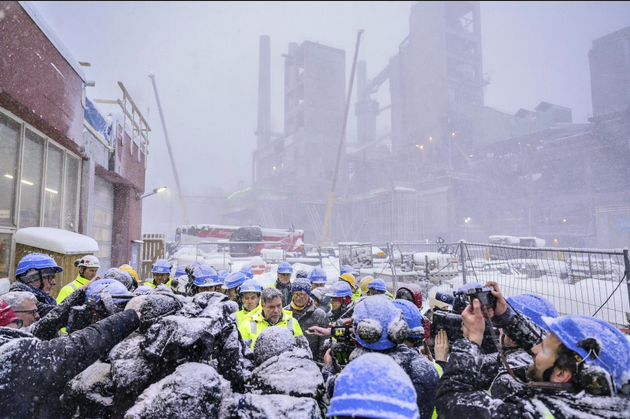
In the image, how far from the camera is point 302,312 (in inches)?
Answer: 163

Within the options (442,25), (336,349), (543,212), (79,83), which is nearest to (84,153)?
(79,83)

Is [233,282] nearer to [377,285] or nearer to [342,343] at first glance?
[377,285]

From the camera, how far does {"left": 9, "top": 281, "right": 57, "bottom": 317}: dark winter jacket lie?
10.2ft

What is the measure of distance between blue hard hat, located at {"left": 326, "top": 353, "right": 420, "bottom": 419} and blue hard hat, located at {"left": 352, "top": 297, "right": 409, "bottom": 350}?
1.91ft

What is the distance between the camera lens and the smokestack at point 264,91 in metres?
58.3

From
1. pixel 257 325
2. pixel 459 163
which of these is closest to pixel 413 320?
pixel 257 325

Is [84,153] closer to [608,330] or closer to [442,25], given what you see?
[608,330]

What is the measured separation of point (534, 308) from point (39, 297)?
4.33 meters

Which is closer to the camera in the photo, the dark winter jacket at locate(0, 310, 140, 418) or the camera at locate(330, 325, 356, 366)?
the dark winter jacket at locate(0, 310, 140, 418)

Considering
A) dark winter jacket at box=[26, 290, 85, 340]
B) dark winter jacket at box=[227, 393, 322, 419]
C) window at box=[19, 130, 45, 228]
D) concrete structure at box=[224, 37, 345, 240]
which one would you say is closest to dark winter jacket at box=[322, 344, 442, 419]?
dark winter jacket at box=[227, 393, 322, 419]

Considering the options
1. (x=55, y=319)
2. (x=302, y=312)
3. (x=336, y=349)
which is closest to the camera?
(x=336, y=349)

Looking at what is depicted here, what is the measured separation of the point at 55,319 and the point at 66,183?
20.5 feet

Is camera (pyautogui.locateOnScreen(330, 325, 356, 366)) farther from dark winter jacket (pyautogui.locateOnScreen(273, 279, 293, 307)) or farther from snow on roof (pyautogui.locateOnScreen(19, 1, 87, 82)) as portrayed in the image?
snow on roof (pyautogui.locateOnScreen(19, 1, 87, 82))

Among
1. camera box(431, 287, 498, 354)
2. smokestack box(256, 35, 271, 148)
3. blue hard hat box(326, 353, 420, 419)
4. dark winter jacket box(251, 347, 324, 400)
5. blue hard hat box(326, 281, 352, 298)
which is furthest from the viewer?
smokestack box(256, 35, 271, 148)
